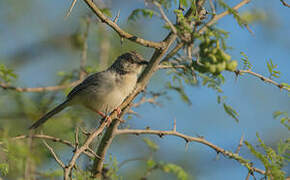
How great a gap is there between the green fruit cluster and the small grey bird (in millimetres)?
3029

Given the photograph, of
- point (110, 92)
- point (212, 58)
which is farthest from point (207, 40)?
point (110, 92)

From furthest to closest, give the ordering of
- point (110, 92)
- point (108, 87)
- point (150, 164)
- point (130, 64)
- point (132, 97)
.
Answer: point (130, 64) → point (108, 87) → point (110, 92) → point (132, 97) → point (150, 164)

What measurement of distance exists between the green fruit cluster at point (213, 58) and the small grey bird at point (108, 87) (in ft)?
9.94

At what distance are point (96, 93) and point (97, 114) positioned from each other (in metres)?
0.46

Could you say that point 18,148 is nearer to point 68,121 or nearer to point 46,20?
point 68,121

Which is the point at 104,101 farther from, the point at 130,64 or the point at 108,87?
the point at 130,64

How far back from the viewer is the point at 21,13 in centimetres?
1041

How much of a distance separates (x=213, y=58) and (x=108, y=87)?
3471mm

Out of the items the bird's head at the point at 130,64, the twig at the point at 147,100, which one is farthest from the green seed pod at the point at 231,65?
the bird's head at the point at 130,64

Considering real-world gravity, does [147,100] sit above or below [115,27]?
above

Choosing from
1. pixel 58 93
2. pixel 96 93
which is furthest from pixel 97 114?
pixel 58 93

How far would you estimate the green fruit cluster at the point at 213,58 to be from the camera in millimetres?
2832

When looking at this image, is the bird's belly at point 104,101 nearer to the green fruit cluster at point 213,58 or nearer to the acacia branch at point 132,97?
the acacia branch at point 132,97

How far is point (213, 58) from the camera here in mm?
2824
